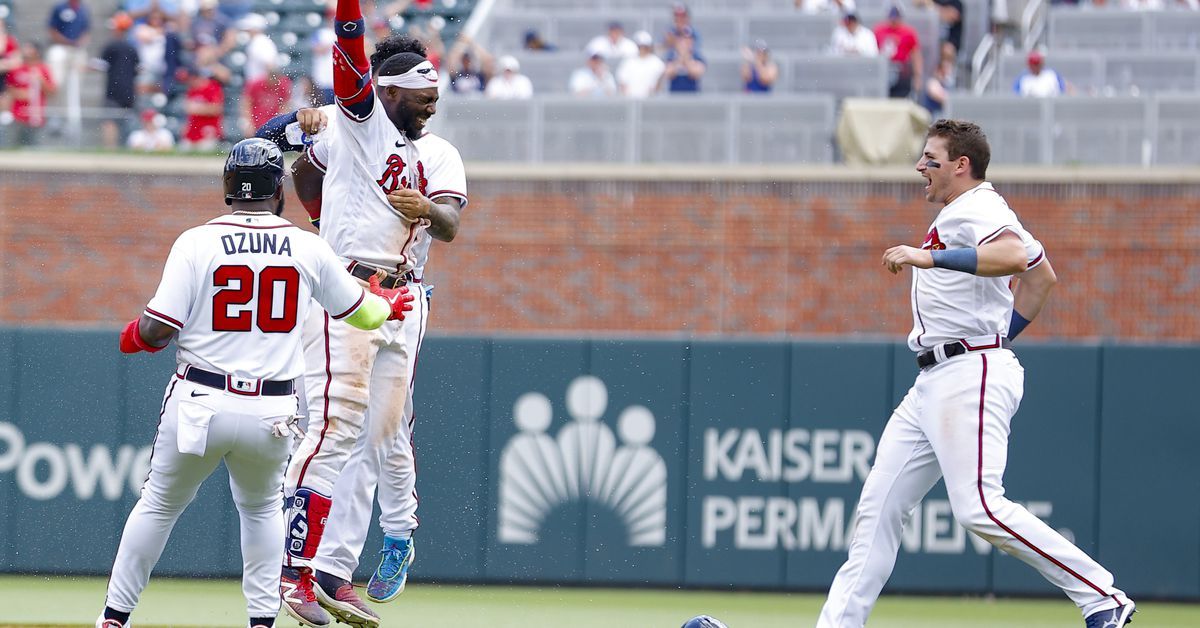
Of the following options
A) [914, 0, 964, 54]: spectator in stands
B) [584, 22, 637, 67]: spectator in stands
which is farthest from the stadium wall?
[914, 0, 964, 54]: spectator in stands

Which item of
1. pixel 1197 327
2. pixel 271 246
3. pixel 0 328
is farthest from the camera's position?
pixel 1197 327

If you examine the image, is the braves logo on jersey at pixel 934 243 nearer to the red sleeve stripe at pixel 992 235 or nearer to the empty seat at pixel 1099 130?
the red sleeve stripe at pixel 992 235

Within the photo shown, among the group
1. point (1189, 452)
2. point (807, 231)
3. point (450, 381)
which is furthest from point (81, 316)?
point (1189, 452)

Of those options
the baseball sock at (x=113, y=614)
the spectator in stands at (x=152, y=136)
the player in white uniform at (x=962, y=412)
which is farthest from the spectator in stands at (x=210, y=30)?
the player in white uniform at (x=962, y=412)

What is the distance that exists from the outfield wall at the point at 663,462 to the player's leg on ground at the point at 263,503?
140 inches

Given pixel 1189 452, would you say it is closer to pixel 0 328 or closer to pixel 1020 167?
pixel 1020 167

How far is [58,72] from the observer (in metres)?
14.4

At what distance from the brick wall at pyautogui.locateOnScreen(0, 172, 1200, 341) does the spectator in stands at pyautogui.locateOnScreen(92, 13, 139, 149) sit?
1.80 feet

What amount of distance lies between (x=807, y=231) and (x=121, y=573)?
898 cm

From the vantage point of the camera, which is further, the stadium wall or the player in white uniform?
the stadium wall

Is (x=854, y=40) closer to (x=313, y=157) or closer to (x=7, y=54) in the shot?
(x=7, y=54)

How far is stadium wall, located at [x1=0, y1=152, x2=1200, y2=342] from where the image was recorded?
529 inches

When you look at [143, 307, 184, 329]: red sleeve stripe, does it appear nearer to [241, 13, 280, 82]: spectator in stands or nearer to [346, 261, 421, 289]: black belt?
[346, 261, 421, 289]: black belt

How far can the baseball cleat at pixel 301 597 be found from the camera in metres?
6.55
